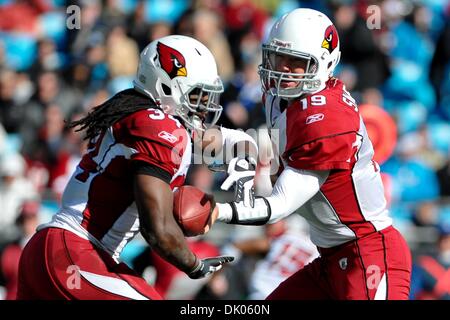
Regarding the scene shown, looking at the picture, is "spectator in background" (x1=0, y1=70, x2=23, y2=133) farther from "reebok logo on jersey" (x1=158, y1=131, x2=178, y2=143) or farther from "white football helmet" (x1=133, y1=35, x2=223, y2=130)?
"reebok logo on jersey" (x1=158, y1=131, x2=178, y2=143)

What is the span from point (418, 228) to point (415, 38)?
3223 millimetres

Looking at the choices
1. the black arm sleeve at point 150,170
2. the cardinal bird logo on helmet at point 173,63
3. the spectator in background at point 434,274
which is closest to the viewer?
the black arm sleeve at point 150,170

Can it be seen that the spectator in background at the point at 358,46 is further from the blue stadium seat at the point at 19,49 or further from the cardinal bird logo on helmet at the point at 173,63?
the cardinal bird logo on helmet at the point at 173,63

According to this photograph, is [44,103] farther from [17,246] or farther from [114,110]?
[114,110]

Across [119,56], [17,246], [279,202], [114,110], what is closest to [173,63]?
[114,110]

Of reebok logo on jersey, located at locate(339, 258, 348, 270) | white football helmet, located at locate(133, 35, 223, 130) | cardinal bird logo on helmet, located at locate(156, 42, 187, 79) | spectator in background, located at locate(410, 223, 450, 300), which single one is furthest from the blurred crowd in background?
cardinal bird logo on helmet, located at locate(156, 42, 187, 79)

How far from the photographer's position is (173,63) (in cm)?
515

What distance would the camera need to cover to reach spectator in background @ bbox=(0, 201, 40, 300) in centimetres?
809

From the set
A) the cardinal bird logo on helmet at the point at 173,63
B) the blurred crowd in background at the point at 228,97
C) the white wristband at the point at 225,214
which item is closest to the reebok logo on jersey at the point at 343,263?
the white wristband at the point at 225,214

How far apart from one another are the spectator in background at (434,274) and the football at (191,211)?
3.37 meters

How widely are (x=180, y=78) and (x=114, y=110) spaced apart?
0.37m

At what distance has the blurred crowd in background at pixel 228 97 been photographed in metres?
7.98
